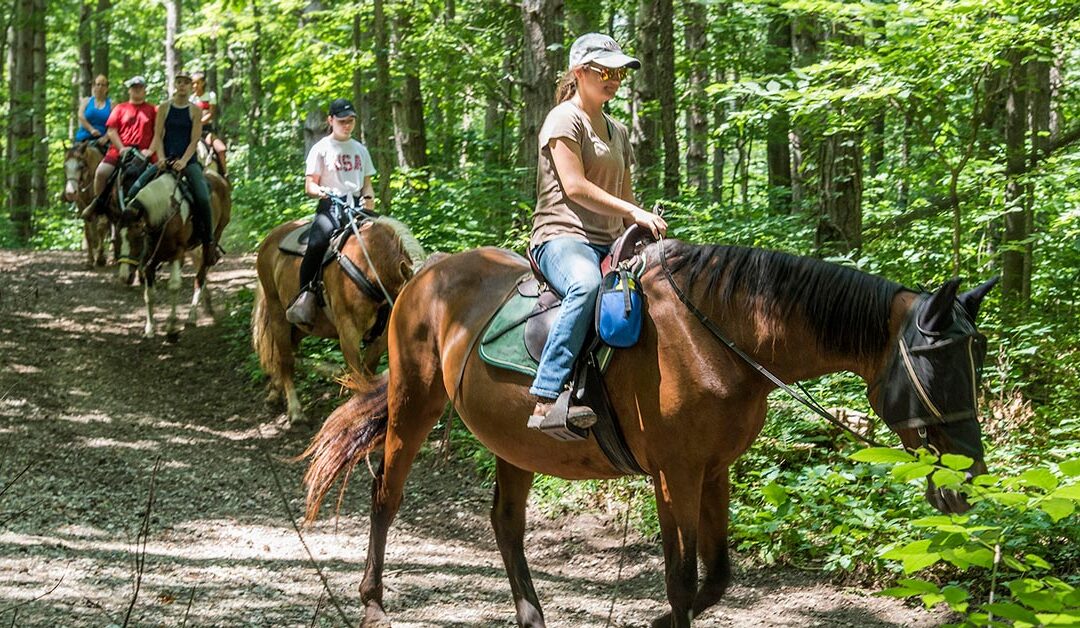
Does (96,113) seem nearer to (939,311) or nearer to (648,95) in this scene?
(648,95)

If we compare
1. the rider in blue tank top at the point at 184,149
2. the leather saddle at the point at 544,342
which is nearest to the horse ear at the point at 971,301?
the leather saddle at the point at 544,342

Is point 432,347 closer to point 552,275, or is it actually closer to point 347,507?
point 552,275

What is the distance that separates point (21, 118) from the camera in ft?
61.1

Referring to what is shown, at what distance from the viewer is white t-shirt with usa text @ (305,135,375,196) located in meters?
9.52

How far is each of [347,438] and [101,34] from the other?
1918 centimetres

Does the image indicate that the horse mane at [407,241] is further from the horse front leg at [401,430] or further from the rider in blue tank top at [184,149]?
the rider in blue tank top at [184,149]

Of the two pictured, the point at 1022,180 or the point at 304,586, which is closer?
the point at 304,586

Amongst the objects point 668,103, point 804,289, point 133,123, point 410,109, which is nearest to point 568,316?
point 804,289

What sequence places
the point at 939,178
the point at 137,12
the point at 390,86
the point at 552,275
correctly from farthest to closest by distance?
the point at 137,12, the point at 390,86, the point at 939,178, the point at 552,275

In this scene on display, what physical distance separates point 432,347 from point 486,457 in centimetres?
334

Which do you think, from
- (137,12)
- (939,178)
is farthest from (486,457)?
(137,12)

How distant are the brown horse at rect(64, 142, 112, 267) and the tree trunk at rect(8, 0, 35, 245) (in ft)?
3.25

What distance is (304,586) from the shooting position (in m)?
6.41

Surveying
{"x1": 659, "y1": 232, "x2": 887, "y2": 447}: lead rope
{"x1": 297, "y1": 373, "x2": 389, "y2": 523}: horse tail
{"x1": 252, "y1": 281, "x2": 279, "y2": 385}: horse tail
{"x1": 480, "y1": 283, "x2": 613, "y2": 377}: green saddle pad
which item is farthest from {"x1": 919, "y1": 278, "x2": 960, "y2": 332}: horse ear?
{"x1": 252, "y1": 281, "x2": 279, "y2": 385}: horse tail
